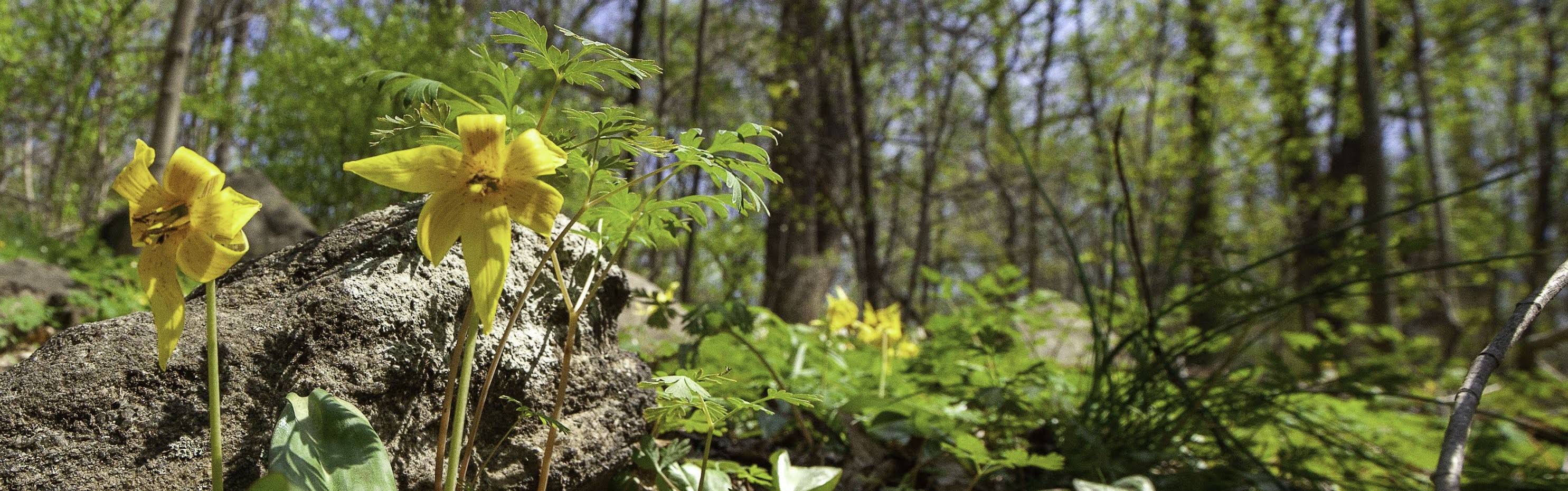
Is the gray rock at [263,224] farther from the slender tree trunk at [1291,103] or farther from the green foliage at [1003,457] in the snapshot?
the slender tree trunk at [1291,103]

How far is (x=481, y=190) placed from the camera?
734 mm

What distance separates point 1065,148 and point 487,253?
39.8 feet

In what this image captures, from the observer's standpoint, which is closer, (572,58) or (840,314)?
(572,58)

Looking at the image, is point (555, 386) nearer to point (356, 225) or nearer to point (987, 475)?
point (356, 225)

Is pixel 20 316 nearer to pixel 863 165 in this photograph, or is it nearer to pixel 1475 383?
pixel 1475 383

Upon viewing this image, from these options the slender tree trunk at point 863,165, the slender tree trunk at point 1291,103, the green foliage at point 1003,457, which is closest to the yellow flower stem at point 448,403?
the green foliage at point 1003,457

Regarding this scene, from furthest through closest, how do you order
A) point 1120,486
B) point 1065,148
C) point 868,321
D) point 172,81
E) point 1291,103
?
point 1065,148 < point 1291,103 < point 172,81 < point 868,321 < point 1120,486

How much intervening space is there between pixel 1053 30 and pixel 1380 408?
3.36 meters

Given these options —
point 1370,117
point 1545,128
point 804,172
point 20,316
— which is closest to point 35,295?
point 20,316

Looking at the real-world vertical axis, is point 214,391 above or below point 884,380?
above

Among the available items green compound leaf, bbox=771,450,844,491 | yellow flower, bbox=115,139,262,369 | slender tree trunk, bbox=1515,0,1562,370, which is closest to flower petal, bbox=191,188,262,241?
yellow flower, bbox=115,139,262,369

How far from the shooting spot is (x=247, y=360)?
1062 mm

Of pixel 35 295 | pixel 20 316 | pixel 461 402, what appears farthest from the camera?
pixel 35 295

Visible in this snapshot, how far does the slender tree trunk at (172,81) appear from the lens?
13.0 feet
